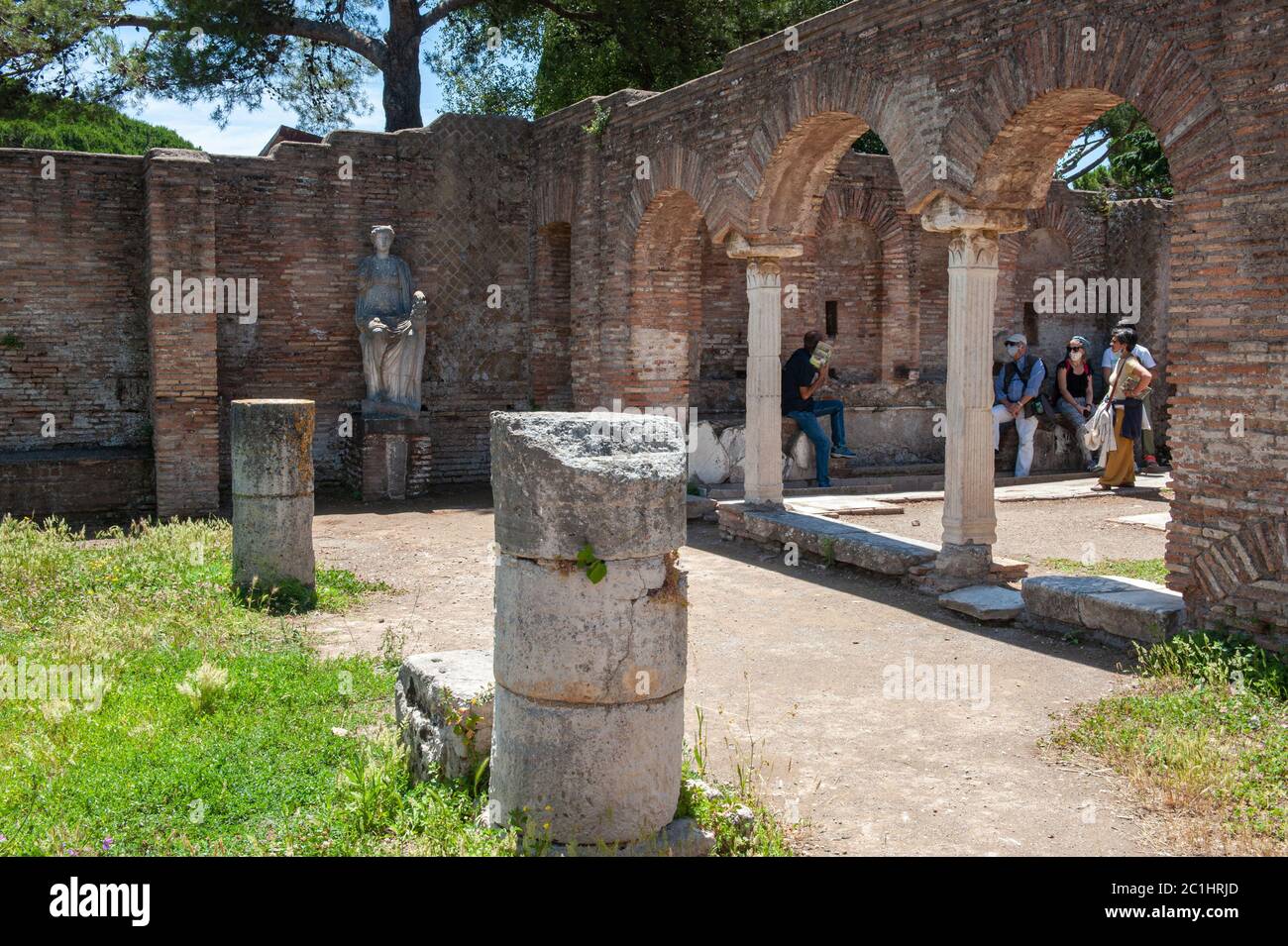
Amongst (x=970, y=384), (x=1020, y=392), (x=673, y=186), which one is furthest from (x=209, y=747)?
(x=1020, y=392)

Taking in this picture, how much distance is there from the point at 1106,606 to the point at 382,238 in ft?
31.5

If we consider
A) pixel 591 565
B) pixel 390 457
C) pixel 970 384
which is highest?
pixel 970 384

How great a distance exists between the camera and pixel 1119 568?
9.03 m

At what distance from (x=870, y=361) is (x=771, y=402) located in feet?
19.2

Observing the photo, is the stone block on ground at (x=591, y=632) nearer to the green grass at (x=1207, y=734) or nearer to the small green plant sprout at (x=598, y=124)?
the green grass at (x=1207, y=734)

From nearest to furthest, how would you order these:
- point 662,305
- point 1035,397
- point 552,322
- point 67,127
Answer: point 662,305
point 1035,397
point 552,322
point 67,127

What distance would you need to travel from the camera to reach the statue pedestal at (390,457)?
1362 cm

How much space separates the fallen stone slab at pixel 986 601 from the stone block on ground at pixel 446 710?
379cm

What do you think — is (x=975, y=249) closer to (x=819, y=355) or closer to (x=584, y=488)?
(x=819, y=355)

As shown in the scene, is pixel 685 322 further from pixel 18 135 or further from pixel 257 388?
pixel 18 135

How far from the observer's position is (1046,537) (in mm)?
10547

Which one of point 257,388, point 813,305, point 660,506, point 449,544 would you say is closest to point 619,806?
point 660,506

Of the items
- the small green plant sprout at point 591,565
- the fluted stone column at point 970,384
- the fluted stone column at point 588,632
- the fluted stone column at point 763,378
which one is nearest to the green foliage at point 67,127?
the fluted stone column at point 763,378

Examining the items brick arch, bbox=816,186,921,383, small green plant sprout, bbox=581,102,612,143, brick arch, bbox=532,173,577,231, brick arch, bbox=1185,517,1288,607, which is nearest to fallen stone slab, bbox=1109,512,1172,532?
brick arch, bbox=1185,517,1288,607
